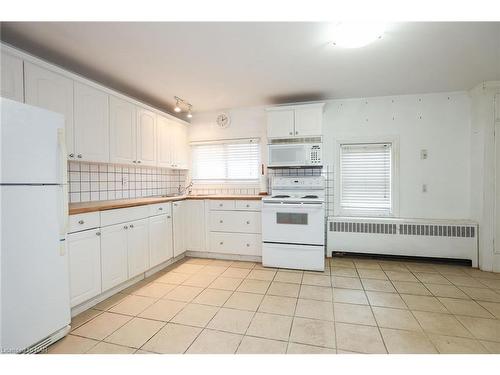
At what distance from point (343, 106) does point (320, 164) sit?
3.40ft

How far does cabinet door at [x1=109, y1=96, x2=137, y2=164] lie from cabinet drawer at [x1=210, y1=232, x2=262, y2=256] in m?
1.53

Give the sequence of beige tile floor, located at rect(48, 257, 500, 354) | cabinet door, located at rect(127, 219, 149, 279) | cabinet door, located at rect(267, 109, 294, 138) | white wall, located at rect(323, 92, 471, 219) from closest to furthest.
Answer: beige tile floor, located at rect(48, 257, 500, 354), cabinet door, located at rect(127, 219, 149, 279), white wall, located at rect(323, 92, 471, 219), cabinet door, located at rect(267, 109, 294, 138)

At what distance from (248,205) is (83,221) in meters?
1.89

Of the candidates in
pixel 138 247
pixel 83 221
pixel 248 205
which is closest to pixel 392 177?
pixel 248 205

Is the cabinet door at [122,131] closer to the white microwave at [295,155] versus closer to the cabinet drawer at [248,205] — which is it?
the cabinet drawer at [248,205]

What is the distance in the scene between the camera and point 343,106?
3498mm

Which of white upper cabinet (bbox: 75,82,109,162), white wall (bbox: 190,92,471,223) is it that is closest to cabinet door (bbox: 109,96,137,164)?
white upper cabinet (bbox: 75,82,109,162)

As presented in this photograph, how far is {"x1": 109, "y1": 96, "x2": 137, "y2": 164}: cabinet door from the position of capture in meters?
2.59

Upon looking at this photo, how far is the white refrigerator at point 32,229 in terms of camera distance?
1352 millimetres

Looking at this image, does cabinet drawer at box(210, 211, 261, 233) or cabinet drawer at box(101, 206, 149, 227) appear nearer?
cabinet drawer at box(101, 206, 149, 227)

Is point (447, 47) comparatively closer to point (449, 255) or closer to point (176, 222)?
point (449, 255)

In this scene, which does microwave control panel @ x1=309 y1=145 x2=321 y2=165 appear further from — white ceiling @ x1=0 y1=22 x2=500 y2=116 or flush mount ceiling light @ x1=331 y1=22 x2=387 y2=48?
flush mount ceiling light @ x1=331 y1=22 x2=387 y2=48

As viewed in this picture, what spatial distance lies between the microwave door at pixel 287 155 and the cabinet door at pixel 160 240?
1.65 metres

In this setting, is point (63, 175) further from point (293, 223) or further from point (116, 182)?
point (293, 223)
